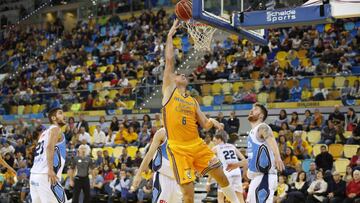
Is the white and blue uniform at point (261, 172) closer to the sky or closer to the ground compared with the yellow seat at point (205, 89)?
closer to the ground

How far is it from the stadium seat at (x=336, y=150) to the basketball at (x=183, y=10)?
689cm

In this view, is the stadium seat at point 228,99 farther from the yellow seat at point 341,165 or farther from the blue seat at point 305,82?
the yellow seat at point 341,165

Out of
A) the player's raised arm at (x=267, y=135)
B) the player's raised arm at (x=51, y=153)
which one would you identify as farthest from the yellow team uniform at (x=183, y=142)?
the player's raised arm at (x=51, y=153)

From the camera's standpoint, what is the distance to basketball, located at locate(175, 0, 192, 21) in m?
9.52

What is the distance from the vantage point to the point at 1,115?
23.3 meters

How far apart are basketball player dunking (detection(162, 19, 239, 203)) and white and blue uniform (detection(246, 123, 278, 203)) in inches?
37.7

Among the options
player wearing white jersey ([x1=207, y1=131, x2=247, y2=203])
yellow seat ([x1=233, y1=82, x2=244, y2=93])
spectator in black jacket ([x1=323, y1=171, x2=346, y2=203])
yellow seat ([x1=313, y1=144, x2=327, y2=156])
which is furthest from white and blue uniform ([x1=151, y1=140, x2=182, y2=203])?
yellow seat ([x1=233, y1=82, x2=244, y2=93])

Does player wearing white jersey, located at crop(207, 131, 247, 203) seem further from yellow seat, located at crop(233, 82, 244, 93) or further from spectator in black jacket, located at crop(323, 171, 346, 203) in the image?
yellow seat, located at crop(233, 82, 244, 93)

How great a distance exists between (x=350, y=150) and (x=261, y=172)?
22.3 feet

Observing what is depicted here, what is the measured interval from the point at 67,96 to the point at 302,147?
384 inches

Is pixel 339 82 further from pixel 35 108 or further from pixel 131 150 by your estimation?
pixel 35 108

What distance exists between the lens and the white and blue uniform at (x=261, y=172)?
8.70 meters

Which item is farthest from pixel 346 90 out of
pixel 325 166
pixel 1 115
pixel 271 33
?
pixel 1 115

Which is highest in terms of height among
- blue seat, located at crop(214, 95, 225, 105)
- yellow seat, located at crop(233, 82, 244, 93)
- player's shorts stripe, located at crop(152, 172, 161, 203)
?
yellow seat, located at crop(233, 82, 244, 93)
